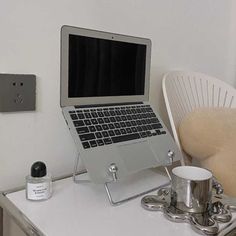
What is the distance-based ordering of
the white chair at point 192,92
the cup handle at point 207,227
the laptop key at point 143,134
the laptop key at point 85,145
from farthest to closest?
the white chair at point 192,92, the laptop key at point 143,134, the laptop key at point 85,145, the cup handle at point 207,227

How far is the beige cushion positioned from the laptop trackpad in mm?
197

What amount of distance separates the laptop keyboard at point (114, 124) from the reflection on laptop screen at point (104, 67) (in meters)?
0.04

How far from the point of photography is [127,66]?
761 millimetres

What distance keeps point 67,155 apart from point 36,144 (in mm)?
104

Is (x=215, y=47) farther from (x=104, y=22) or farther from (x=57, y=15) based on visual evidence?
(x=57, y=15)

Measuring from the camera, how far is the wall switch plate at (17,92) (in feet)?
2.14

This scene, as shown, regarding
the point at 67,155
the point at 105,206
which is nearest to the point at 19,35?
the point at 67,155

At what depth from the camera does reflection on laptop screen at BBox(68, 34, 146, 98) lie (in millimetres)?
658

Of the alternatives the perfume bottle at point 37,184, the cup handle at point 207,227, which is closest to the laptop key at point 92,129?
the perfume bottle at point 37,184

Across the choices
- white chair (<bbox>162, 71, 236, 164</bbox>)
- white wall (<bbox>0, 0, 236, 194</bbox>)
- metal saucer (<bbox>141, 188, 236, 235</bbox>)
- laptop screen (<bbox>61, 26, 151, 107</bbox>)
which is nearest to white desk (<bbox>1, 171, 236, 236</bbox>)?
metal saucer (<bbox>141, 188, 236, 235</bbox>)

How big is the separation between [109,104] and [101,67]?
0.10m

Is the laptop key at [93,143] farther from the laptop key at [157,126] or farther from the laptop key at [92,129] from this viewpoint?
the laptop key at [157,126]

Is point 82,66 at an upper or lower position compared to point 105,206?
upper

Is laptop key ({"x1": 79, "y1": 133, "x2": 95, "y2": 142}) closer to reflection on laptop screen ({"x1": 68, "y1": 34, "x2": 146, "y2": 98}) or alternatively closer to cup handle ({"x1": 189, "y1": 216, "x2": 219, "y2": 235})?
reflection on laptop screen ({"x1": 68, "y1": 34, "x2": 146, "y2": 98})
